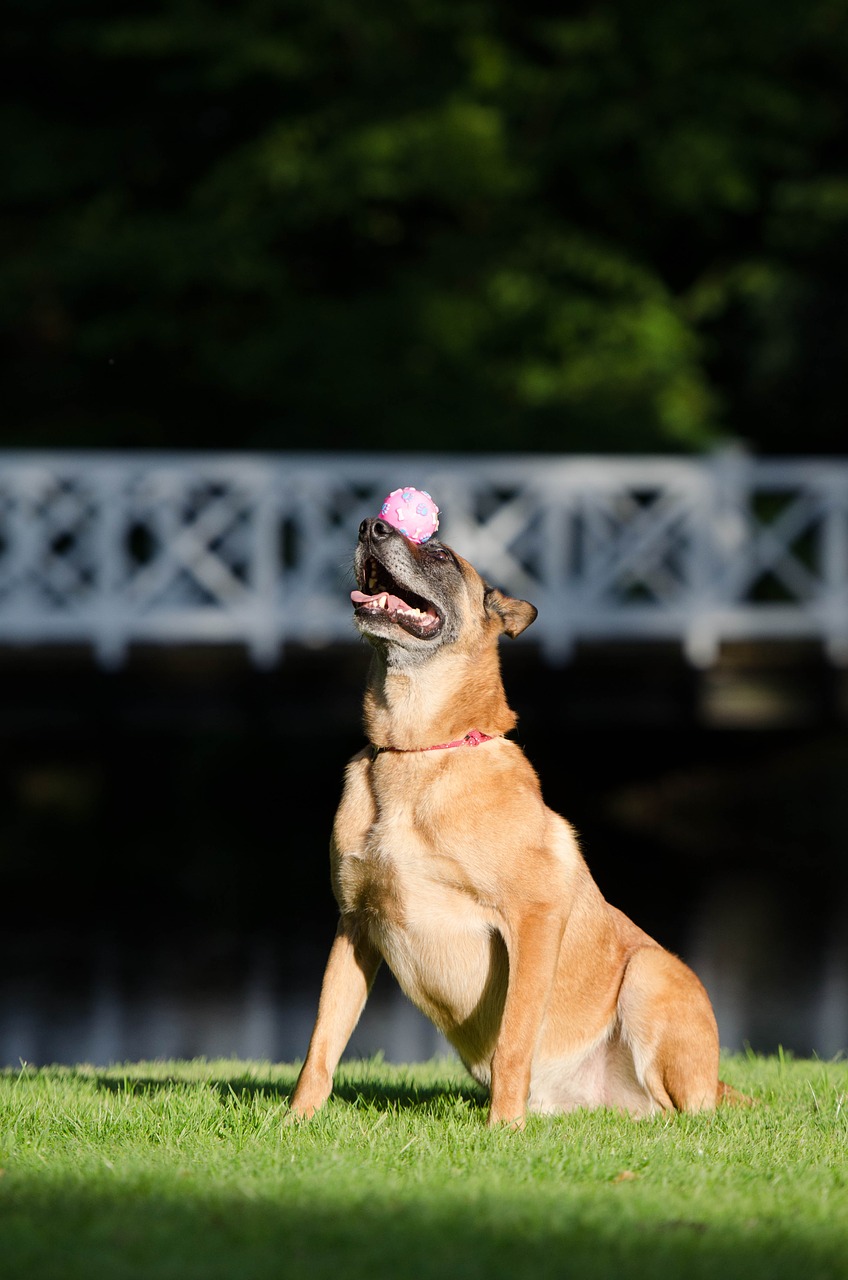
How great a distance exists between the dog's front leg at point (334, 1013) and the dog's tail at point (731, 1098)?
1018 mm

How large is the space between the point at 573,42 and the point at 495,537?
895 cm

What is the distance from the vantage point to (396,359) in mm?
18141

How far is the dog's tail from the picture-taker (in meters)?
4.42

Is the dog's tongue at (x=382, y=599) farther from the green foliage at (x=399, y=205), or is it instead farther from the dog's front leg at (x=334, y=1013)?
the green foliage at (x=399, y=205)

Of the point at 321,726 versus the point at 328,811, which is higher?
the point at 321,726

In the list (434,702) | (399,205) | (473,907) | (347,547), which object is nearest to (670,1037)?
(473,907)

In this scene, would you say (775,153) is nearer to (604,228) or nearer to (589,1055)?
(604,228)

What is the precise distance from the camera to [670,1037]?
14.0 ft

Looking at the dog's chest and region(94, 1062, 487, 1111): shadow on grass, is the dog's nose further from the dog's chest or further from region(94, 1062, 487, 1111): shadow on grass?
region(94, 1062, 487, 1111): shadow on grass

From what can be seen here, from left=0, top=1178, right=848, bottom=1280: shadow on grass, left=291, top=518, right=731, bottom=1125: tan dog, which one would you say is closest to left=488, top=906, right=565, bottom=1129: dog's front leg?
left=291, top=518, right=731, bottom=1125: tan dog

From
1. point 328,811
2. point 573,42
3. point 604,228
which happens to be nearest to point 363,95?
point 573,42

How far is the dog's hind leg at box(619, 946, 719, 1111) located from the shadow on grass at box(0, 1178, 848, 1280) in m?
0.91

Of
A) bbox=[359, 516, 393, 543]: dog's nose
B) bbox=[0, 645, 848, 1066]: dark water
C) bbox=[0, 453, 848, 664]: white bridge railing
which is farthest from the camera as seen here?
bbox=[0, 453, 848, 664]: white bridge railing

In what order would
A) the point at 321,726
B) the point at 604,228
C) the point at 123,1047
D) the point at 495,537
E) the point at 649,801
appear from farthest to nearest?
the point at 604,228, the point at 649,801, the point at 495,537, the point at 321,726, the point at 123,1047
